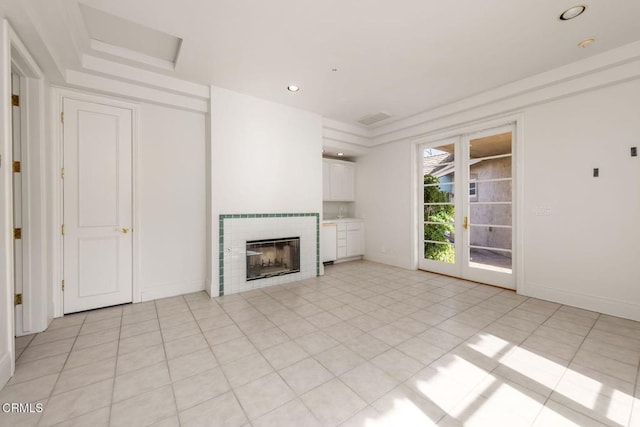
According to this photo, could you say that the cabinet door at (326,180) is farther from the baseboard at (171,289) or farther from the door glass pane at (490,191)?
the baseboard at (171,289)

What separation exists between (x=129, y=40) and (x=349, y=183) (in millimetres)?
4526

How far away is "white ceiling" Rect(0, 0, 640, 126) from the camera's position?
7.14 ft

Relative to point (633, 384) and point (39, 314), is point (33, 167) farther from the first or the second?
point (633, 384)

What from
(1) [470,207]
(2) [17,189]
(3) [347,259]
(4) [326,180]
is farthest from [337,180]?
(2) [17,189]

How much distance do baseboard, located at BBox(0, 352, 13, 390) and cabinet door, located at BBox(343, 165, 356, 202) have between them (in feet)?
17.4

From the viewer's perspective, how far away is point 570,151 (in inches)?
126

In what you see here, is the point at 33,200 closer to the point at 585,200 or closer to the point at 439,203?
the point at 439,203

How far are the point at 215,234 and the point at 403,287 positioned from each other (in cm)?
287

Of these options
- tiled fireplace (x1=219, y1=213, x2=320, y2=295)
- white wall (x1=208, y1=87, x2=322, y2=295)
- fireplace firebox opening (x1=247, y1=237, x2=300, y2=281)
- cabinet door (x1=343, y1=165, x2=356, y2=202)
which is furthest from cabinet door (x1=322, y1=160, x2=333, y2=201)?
fireplace firebox opening (x1=247, y1=237, x2=300, y2=281)

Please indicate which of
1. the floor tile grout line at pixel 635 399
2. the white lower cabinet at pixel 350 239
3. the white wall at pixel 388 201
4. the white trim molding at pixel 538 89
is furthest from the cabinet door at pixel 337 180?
the floor tile grout line at pixel 635 399

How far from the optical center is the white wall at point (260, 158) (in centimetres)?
363

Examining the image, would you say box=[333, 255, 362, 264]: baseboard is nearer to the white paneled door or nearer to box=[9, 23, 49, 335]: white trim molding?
the white paneled door

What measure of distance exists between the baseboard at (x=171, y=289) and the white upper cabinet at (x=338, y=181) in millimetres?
3040

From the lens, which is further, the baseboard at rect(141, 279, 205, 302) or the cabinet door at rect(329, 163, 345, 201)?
the cabinet door at rect(329, 163, 345, 201)
